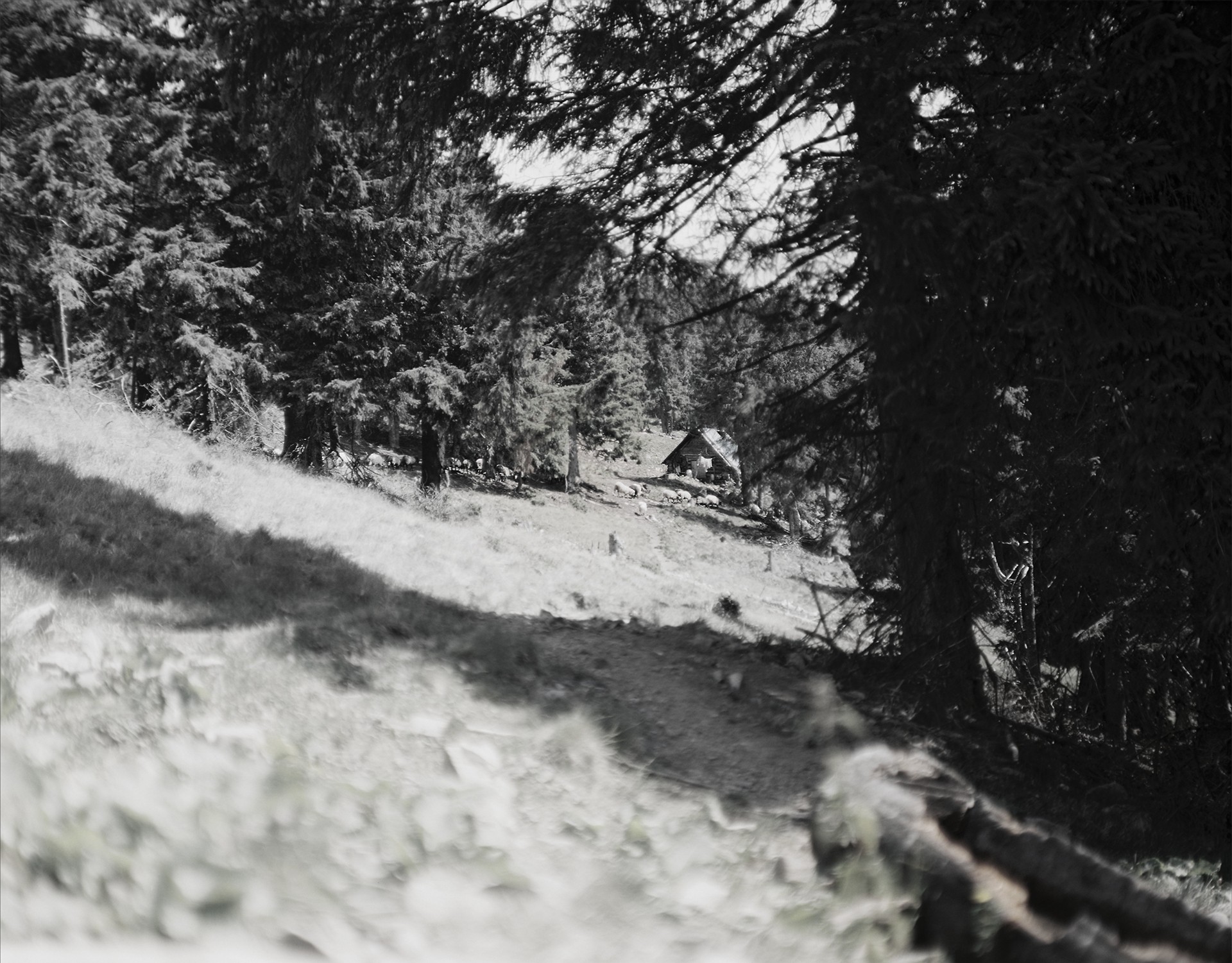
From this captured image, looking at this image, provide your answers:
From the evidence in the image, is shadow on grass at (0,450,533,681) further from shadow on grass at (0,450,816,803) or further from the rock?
the rock

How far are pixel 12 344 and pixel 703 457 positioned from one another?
45.6 metres

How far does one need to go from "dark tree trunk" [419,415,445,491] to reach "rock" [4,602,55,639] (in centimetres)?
1682

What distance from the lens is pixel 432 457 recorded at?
22094 millimetres

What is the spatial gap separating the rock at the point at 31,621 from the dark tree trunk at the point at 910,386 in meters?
5.09

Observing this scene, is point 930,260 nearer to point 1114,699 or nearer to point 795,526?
point 1114,699

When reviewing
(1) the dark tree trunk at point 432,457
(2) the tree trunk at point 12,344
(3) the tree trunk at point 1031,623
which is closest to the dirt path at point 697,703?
(3) the tree trunk at point 1031,623

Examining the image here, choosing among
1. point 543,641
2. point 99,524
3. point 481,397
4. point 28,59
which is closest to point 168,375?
point 28,59

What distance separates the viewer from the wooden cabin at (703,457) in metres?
55.1

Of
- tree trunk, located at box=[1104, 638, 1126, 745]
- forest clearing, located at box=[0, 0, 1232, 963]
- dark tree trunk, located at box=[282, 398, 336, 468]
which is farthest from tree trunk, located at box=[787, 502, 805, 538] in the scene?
tree trunk, located at box=[1104, 638, 1126, 745]

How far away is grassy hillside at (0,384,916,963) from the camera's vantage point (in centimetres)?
230

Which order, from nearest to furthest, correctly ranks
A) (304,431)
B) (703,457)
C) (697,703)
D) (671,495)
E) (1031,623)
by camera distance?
(697,703), (1031,623), (304,431), (671,495), (703,457)

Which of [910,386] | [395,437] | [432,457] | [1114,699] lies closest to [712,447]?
[395,437]

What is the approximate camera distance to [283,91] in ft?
21.0

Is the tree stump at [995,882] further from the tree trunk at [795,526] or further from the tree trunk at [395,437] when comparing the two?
the tree trunk at [795,526]
